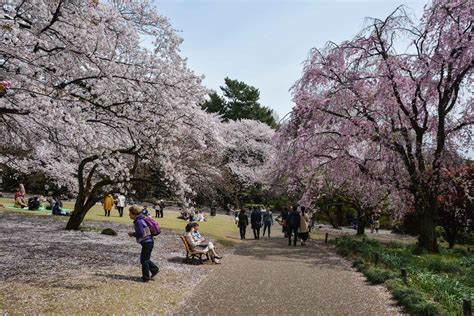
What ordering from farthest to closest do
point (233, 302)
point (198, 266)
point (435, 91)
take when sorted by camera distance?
1. point (435, 91)
2. point (198, 266)
3. point (233, 302)

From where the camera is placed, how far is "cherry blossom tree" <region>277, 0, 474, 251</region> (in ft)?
46.7

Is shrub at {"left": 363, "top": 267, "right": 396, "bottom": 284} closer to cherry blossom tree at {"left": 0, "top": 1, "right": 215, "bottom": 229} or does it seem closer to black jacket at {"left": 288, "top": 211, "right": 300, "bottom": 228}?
cherry blossom tree at {"left": 0, "top": 1, "right": 215, "bottom": 229}

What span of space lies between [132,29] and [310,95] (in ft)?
32.5

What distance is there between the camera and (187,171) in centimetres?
1670

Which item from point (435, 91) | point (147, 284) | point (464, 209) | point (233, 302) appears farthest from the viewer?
point (464, 209)

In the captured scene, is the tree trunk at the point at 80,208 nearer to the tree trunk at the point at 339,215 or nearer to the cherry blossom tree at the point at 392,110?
the cherry blossom tree at the point at 392,110

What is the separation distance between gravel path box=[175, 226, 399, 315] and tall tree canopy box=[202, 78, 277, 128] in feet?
137

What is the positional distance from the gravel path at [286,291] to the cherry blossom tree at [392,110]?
571 cm

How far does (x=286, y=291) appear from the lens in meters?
7.99

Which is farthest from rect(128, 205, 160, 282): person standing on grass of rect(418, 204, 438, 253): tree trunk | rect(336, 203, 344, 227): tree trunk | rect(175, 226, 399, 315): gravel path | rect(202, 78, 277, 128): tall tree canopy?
rect(202, 78, 277, 128): tall tree canopy

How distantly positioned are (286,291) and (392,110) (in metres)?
10.4

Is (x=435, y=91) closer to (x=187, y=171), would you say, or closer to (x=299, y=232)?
(x=299, y=232)

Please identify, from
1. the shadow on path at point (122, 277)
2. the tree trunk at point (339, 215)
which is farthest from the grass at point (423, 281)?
the tree trunk at point (339, 215)

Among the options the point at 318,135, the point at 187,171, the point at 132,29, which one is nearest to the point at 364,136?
the point at 318,135
